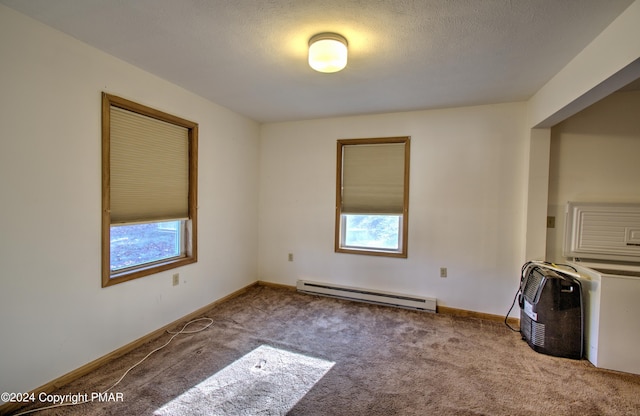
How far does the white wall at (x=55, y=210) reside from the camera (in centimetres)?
171

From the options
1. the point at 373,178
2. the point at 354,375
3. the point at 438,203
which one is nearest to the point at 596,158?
the point at 438,203

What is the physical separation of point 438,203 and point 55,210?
11.7 feet

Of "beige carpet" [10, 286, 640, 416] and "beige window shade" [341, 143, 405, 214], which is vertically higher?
"beige window shade" [341, 143, 405, 214]

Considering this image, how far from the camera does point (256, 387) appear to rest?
197 cm

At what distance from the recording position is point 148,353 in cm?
236

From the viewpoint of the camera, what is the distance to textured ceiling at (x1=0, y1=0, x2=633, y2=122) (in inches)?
62.9

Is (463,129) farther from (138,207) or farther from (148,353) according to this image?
(148,353)

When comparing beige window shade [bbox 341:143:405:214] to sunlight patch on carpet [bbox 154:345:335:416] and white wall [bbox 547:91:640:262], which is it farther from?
sunlight patch on carpet [bbox 154:345:335:416]

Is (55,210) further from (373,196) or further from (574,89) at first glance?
(574,89)

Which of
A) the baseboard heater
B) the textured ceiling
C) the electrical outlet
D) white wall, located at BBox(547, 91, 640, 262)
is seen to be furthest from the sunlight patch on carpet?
white wall, located at BBox(547, 91, 640, 262)

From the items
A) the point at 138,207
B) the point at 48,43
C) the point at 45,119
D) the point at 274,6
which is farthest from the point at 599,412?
the point at 48,43

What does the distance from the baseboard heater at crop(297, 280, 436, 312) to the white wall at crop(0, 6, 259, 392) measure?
72.2 inches
